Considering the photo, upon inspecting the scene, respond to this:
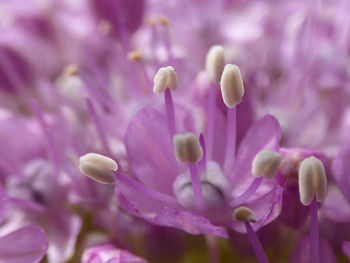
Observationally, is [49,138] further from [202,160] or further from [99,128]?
[202,160]

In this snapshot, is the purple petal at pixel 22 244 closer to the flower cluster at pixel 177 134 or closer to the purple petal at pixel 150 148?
the flower cluster at pixel 177 134

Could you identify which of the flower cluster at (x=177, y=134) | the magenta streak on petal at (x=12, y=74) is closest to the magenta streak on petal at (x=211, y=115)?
the flower cluster at (x=177, y=134)

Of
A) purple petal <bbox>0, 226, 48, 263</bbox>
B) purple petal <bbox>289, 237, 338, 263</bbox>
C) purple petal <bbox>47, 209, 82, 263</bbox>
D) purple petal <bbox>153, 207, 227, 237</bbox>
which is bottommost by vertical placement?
purple petal <bbox>47, 209, 82, 263</bbox>

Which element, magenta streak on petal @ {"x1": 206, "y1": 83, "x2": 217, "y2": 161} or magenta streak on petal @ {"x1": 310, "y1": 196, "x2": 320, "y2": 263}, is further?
magenta streak on petal @ {"x1": 206, "y1": 83, "x2": 217, "y2": 161}

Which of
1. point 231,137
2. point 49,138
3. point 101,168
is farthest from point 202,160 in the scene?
point 49,138

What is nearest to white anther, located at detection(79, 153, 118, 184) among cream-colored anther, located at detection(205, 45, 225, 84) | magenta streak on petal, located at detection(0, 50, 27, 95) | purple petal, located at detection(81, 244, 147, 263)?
purple petal, located at detection(81, 244, 147, 263)

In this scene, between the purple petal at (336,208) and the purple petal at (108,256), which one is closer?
the purple petal at (108,256)

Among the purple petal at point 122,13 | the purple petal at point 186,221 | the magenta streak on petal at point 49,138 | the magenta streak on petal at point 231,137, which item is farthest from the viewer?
the purple petal at point 122,13

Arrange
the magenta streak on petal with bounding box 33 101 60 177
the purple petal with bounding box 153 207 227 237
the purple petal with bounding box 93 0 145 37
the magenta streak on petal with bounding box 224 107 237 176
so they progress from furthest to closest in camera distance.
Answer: the purple petal with bounding box 93 0 145 37 < the magenta streak on petal with bounding box 33 101 60 177 < the magenta streak on petal with bounding box 224 107 237 176 < the purple petal with bounding box 153 207 227 237

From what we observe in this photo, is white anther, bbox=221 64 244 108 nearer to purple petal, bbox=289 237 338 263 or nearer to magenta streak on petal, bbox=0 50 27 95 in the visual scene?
purple petal, bbox=289 237 338 263
